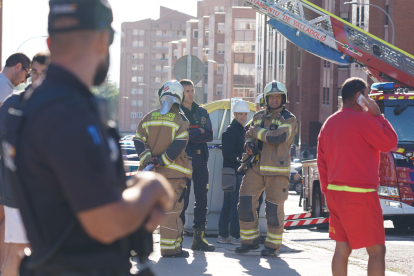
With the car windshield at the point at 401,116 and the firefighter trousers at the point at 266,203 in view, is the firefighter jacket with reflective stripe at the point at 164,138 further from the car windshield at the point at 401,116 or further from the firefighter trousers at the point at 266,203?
the car windshield at the point at 401,116

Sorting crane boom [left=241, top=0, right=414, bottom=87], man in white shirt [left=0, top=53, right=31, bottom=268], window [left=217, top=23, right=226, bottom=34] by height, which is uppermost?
window [left=217, top=23, right=226, bottom=34]

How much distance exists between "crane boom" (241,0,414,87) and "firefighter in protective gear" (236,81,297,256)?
7.57 meters

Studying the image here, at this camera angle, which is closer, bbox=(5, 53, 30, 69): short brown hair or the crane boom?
bbox=(5, 53, 30, 69): short brown hair

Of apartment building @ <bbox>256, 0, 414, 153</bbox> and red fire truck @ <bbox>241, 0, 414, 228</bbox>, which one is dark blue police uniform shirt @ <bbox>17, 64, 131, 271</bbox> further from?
apartment building @ <bbox>256, 0, 414, 153</bbox>

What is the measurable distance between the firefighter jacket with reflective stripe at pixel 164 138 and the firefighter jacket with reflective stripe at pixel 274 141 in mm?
954

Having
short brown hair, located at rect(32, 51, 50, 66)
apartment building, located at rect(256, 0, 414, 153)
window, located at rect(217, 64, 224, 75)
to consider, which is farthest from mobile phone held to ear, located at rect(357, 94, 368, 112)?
window, located at rect(217, 64, 224, 75)

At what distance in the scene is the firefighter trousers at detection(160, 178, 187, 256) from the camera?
23.1 ft

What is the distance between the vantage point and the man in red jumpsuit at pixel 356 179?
15.0ft

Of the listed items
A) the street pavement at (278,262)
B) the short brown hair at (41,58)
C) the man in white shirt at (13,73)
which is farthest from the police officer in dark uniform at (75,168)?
the street pavement at (278,262)

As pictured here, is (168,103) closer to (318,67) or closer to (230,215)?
(230,215)

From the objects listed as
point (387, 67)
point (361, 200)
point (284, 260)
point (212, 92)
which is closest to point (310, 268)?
point (284, 260)

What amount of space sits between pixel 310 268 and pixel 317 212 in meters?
6.25

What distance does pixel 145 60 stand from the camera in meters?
152

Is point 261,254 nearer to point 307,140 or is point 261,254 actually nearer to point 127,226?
point 127,226
